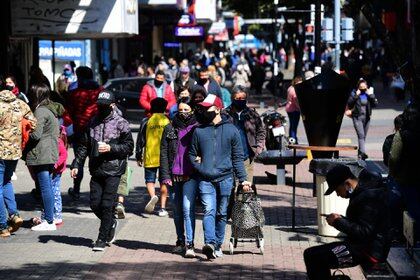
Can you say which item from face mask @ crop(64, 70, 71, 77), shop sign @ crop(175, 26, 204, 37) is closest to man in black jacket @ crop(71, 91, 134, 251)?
face mask @ crop(64, 70, 71, 77)

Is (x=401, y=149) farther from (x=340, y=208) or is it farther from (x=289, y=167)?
(x=289, y=167)

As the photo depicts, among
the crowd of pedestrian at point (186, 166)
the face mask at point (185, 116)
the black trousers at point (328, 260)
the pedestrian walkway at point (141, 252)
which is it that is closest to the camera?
the crowd of pedestrian at point (186, 166)

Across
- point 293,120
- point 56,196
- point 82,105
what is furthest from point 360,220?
point 293,120

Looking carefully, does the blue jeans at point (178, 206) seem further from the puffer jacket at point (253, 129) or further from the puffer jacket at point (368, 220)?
the puffer jacket at point (368, 220)

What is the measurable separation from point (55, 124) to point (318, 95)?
321 centimetres

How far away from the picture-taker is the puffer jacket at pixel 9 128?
43.1 feet

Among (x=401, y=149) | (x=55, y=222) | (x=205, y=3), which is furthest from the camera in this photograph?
(x=205, y=3)

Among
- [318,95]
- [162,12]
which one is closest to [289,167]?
[318,95]

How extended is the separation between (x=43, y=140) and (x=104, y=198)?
1.62m

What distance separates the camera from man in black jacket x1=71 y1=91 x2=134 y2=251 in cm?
1238

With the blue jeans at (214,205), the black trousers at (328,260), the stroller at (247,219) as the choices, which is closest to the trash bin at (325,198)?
the stroller at (247,219)

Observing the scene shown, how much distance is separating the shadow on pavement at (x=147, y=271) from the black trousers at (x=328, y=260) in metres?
2.07

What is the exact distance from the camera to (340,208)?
13.0 meters

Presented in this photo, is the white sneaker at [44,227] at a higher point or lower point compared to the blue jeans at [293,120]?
lower
